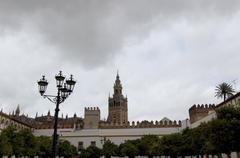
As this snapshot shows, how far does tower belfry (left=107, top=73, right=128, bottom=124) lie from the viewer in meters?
120

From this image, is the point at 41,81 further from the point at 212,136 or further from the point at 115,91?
the point at 115,91

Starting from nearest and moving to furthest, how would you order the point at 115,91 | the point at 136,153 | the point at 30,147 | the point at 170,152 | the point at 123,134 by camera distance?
the point at 170,152
the point at 30,147
the point at 136,153
the point at 123,134
the point at 115,91

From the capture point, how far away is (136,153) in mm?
59594

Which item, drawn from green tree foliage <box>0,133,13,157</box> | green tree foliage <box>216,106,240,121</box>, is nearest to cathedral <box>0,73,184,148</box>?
green tree foliage <box>0,133,13,157</box>

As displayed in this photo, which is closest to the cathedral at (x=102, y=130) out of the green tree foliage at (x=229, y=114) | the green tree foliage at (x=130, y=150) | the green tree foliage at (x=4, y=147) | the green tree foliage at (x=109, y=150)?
the green tree foliage at (x=109, y=150)

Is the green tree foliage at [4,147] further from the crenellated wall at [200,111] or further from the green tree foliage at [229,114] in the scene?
the crenellated wall at [200,111]

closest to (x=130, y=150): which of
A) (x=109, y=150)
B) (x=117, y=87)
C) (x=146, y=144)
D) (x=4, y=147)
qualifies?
(x=146, y=144)

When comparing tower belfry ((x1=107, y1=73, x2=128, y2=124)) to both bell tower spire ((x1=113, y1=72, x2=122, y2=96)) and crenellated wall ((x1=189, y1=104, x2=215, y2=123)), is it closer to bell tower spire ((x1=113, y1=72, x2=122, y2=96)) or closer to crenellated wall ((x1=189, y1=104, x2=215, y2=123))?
bell tower spire ((x1=113, y1=72, x2=122, y2=96))

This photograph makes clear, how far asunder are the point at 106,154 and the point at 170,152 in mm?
20470

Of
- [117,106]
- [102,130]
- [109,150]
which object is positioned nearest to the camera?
[109,150]

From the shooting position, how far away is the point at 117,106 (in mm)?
120812

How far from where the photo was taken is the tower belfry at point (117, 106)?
393 feet

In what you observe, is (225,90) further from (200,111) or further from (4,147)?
(4,147)

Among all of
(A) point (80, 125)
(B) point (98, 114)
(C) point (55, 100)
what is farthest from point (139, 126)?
(C) point (55, 100)
